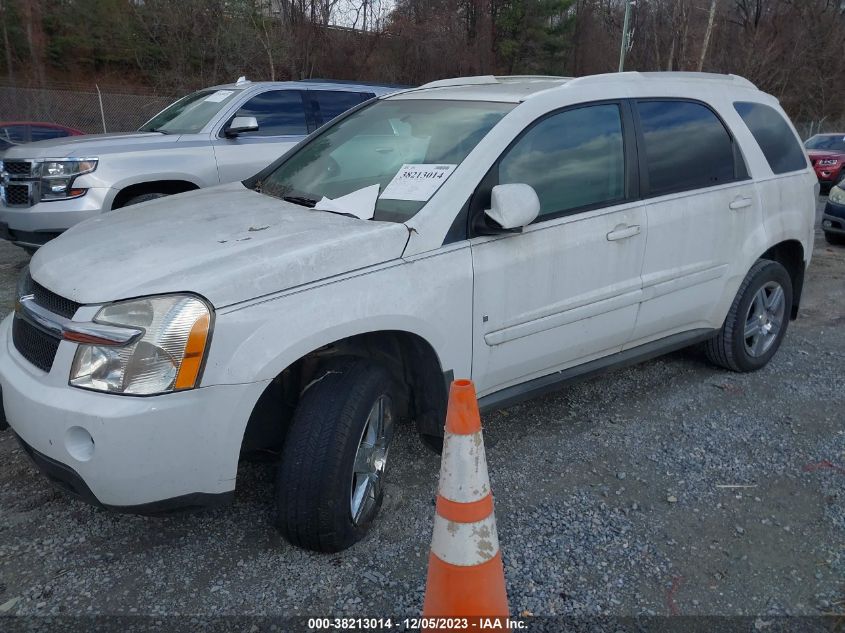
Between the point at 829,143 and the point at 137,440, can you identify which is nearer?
the point at 137,440

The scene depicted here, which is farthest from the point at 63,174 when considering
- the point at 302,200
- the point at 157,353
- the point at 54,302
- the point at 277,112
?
the point at 157,353

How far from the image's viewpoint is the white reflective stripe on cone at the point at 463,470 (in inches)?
81.9

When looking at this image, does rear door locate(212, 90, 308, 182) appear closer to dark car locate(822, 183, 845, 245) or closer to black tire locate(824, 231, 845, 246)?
dark car locate(822, 183, 845, 245)

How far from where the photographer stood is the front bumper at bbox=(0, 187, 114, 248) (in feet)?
19.3

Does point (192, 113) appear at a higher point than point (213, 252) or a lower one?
higher

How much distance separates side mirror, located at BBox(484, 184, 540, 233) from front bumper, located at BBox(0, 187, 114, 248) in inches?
165

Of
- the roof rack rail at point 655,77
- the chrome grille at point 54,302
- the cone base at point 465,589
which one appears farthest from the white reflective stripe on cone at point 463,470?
the roof rack rail at point 655,77

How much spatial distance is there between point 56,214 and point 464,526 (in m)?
5.15

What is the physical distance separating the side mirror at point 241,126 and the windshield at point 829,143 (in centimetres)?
1506

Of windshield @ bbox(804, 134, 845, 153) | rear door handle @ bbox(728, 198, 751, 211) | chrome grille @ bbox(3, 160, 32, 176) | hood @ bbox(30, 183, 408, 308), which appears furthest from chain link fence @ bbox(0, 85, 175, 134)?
rear door handle @ bbox(728, 198, 751, 211)

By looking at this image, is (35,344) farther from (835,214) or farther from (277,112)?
(835,214)

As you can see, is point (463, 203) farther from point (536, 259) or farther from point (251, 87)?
point (251, 87)

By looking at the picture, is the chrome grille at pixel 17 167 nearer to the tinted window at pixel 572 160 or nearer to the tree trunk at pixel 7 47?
the tinted window at pixel 572 160

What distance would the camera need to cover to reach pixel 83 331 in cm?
235
